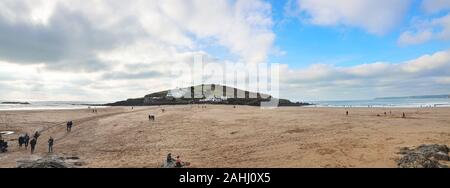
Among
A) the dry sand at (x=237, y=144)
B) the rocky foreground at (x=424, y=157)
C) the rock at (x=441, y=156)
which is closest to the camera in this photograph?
the rocky foreground at (x=424, y=157)

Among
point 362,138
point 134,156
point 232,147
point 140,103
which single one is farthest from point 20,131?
point 140,103

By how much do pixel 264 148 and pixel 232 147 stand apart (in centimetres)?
262

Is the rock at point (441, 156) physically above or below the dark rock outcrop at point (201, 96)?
below

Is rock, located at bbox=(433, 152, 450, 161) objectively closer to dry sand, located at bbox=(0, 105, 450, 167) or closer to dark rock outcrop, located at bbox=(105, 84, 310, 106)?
dry sand, located at bbox=(0, 105, 450, 167)

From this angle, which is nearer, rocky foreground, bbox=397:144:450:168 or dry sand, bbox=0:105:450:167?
rocky foreground, bbox=397:144:450:168

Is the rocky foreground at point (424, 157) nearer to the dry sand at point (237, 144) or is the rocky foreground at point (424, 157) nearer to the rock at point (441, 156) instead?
the rock at point (441, 156)

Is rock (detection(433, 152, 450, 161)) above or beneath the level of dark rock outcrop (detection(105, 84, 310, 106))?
beneath

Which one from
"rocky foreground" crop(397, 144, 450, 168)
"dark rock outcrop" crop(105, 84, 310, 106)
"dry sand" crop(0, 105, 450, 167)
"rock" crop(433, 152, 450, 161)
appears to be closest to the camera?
"rocky foreground" crop(397, 144, 450, 168)

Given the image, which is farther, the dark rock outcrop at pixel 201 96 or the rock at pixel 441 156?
the dark rock outcrop at pixel 201 96

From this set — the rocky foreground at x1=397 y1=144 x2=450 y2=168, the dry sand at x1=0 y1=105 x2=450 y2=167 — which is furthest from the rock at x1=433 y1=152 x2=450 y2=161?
the dry sand at x1=0 y1=105 x2=450 y2=167

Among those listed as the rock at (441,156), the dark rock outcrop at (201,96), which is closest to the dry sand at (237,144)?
the rock at (441,156)
